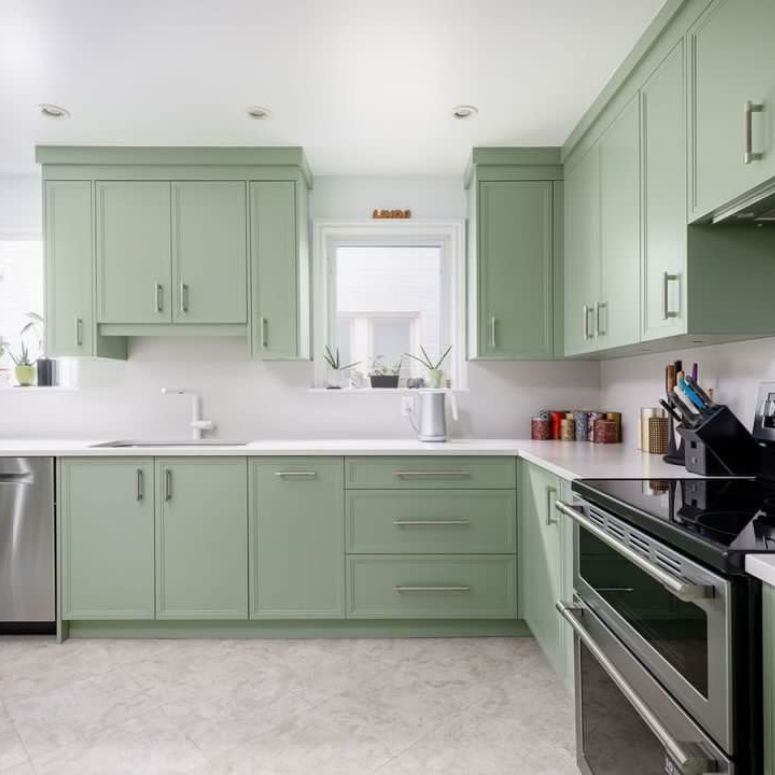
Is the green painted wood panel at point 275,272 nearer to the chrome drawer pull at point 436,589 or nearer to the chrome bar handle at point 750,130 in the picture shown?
the chrome drawer pull at point 436,589

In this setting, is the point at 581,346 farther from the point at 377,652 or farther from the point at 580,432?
the point at 377,652

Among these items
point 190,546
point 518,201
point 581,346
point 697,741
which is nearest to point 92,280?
point 190,546

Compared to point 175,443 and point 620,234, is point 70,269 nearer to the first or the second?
point 175,443

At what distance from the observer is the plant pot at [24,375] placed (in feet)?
10.9

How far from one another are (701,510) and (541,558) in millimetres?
1198

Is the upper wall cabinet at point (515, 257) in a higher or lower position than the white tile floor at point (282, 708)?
higher

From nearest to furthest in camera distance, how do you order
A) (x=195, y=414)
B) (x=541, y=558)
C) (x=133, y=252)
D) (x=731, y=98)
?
(x=731, y=98)
(x=541, y=558)
(x=133, y=252)
(x=195, y=414)

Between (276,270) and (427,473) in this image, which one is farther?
(276,270)

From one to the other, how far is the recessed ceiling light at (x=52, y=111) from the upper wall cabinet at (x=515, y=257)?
1.90 meters

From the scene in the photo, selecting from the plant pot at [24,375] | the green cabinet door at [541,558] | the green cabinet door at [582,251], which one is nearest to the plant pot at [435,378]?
the green cabinet door at [582,251]

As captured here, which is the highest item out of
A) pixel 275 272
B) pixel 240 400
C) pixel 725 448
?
pixel 275 272

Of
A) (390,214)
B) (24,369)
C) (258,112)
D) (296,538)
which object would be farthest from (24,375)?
(390,214)

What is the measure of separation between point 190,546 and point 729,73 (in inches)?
104

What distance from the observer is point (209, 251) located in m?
2.99
